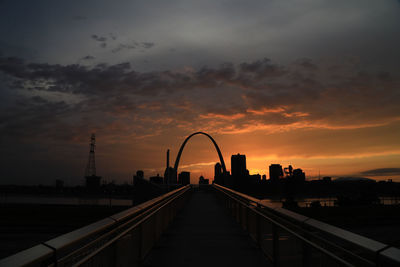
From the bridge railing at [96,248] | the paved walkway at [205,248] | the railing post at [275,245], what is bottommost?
the paved walkway at [205,248]

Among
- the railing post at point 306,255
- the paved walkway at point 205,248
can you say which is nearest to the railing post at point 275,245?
the paved walkway at point 205,248

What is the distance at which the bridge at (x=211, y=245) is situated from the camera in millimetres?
2605

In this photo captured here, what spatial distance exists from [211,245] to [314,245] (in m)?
4.72

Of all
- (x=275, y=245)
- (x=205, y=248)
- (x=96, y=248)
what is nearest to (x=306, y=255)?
(x=275, y=245)

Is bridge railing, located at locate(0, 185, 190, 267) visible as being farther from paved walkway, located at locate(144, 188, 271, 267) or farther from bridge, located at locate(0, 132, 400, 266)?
paved walkway, located at locate(144, 188, 271, 267)

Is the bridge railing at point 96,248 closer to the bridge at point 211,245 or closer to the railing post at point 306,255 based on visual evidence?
the bridge at point 211,245

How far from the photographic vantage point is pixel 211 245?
8.45 meters

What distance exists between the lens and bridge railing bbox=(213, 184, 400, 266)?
2.60 metres

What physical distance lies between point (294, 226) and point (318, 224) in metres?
1.17

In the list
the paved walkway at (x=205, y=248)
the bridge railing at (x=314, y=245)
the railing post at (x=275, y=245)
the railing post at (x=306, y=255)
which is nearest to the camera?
the bridge railing at (x=314, y=245)

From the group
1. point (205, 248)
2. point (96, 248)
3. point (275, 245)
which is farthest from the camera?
point (205, 248)

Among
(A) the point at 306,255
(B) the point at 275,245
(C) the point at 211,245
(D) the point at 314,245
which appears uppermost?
(D) the point at 314,245

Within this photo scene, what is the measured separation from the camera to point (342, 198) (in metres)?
170

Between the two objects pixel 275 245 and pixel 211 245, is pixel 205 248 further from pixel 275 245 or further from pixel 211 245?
pixel 275 245
